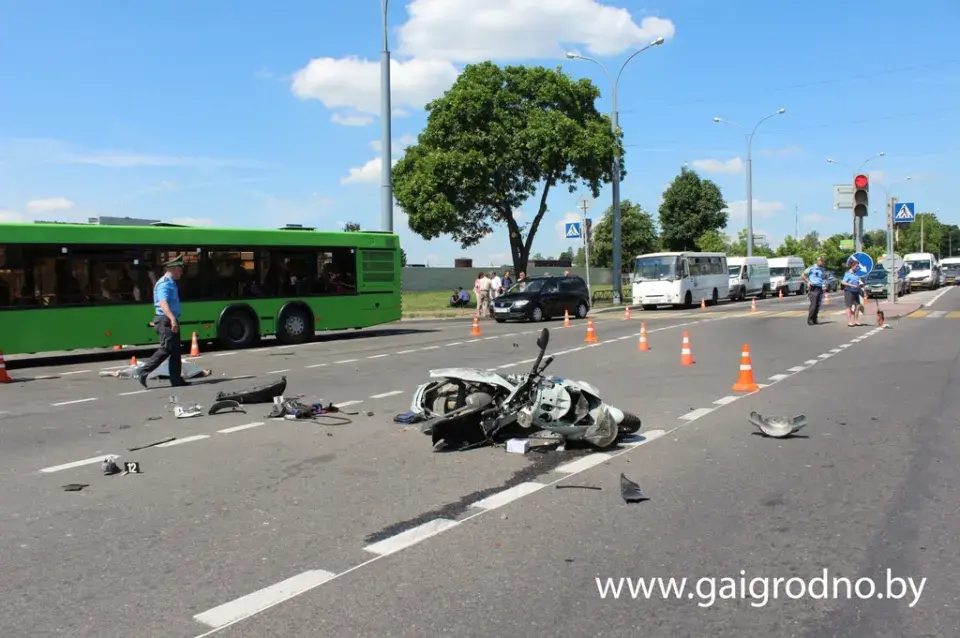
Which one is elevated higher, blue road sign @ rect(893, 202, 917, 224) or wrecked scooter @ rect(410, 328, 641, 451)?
blue road sign @ rect(893, 202, 917, 224)

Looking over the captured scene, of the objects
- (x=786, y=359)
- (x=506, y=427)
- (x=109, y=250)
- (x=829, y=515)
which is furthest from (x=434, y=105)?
(x=829, y=515)

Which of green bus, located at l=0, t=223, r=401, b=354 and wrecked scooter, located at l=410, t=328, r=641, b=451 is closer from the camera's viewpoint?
wrecked scooter, located at l=410, t=328, r=641, b=451

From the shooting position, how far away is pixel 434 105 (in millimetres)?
36438

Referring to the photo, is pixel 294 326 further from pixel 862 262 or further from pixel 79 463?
pixel 862 262

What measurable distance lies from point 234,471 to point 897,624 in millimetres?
4818

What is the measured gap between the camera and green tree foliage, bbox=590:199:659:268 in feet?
271

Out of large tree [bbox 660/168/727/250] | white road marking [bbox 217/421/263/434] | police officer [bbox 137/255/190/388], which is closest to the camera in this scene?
white road marking [bbox 217/421/263/434]

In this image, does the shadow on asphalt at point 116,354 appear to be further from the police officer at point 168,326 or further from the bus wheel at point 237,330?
the police officer at point 168,326

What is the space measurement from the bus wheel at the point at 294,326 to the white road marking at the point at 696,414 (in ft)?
42.2

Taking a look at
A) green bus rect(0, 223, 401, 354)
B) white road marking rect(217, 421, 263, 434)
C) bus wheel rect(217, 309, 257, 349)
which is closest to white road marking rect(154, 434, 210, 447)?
white road marking rect(217, 421, 263, 434)

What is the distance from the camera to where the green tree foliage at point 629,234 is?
82675 mm

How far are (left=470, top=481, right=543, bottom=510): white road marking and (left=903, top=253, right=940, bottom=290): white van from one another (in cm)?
5691

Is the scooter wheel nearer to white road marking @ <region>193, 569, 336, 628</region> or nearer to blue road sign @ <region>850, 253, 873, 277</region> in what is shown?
white road marking @ <region>193, 569, 336, 628</region>

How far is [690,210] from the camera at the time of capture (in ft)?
265
